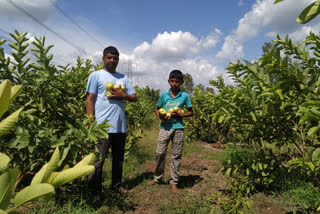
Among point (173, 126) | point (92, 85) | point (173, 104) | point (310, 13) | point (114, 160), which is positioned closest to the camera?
point (310, 13)

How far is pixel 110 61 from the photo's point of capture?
312 centimetres

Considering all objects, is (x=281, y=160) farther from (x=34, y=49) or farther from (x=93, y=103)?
(x=34, y=49)

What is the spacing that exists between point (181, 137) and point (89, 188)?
5.06ft

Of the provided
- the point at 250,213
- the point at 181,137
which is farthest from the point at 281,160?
the point at 181,137

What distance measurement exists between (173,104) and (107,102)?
3.85 feet

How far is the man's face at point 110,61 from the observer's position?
3.12 meters

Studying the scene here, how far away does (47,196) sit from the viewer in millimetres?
426

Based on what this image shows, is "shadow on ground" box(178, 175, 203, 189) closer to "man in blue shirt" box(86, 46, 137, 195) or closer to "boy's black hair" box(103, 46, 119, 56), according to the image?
"man in blue shirt" box(86, 46, 137, 195)

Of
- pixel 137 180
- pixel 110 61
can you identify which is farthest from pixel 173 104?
pixel 137 180

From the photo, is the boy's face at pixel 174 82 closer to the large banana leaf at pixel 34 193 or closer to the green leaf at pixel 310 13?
the green leaf at pixel 310 13

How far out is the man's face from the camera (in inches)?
123

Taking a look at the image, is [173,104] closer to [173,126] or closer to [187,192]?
[173,126]

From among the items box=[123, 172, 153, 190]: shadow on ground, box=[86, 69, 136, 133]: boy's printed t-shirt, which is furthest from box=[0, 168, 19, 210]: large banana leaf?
box=[123, 172, 153, 190]: shadow on ground

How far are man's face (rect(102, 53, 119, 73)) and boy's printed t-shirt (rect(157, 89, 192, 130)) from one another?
1.02m
